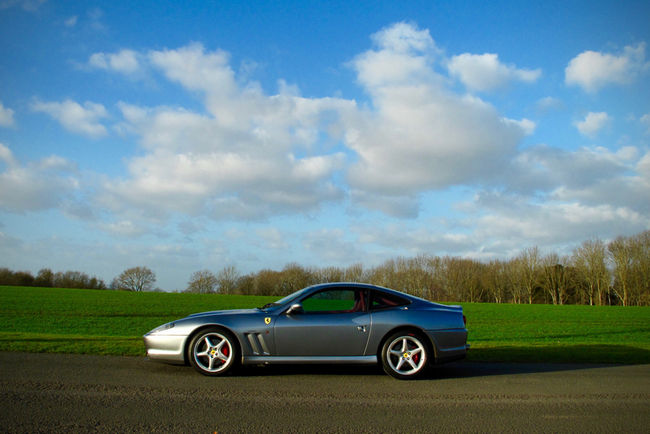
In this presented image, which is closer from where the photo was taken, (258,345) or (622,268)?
(258,345)

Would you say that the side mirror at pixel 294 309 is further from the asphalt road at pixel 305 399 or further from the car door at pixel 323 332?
the asphalt road at pixel 305 399

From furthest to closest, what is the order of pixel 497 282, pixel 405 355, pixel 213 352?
pixel 497 282 → pixel 405 355 → pixel 213 352

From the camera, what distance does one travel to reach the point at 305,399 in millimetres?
5395

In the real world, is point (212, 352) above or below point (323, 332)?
below

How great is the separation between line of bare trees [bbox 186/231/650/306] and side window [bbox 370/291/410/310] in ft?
260

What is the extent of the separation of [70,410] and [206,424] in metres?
1.50

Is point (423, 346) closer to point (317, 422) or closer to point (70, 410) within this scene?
point (317, 422)

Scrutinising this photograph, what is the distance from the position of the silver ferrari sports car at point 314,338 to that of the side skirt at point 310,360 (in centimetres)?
1

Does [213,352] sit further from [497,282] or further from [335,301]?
[497,282]

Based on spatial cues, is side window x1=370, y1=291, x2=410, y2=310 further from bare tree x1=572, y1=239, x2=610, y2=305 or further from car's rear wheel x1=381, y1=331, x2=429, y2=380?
bare tree x1=572, y1=239, x2=610, y2=305

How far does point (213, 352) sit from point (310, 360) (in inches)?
55.9

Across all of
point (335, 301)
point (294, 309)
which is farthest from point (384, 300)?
point (294, 309)

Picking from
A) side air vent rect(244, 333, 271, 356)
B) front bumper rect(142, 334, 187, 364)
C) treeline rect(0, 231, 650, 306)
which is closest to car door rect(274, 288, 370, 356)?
side air vent rect(244, 333, 271, 356)

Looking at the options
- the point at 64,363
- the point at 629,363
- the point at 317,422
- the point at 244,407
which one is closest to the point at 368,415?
the point at 317,422
